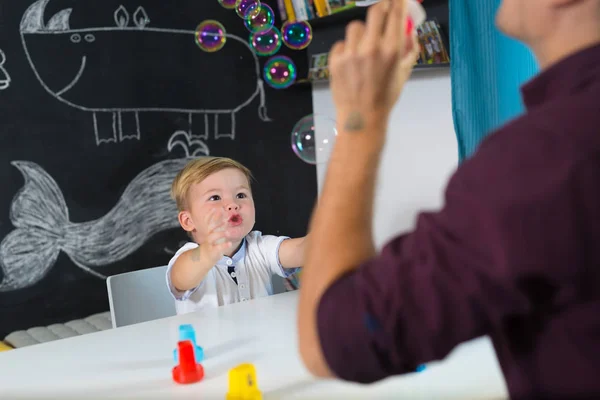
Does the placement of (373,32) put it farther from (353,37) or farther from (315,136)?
(315,136)

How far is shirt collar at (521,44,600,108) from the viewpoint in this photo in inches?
19.7

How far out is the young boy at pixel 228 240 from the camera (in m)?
1.83

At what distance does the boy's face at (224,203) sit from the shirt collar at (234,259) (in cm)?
5

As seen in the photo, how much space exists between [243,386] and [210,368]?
0.66ft

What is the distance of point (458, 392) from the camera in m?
1.01

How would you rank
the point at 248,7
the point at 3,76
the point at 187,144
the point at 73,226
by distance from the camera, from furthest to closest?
the point at 187,144
the point at 73,226
the point at 3,76
the point at 248,7

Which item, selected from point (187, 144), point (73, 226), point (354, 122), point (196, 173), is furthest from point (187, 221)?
point (354, 122)

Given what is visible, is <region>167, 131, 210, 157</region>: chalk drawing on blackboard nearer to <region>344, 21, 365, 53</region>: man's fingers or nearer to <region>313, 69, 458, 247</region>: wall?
<region>313, 69, 458, 247</region>: wall

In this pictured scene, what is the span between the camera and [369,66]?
1.94 feet

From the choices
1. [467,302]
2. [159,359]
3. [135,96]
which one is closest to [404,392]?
[159,359]

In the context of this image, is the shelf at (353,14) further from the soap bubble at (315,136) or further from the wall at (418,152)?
the soap bubble at (315,136)

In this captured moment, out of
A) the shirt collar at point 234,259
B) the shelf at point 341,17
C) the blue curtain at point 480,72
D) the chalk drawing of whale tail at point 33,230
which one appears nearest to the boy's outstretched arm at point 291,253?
the shirt collar at point 234,259

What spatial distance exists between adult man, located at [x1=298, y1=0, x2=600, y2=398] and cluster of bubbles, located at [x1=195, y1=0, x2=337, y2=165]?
1.28 m

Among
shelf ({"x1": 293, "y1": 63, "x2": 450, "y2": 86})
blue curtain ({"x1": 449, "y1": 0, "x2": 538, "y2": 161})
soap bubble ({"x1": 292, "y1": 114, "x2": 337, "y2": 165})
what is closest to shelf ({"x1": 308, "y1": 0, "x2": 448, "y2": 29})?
shelf ({"x1": 293, "y1": 63, "x2": 450, "y2": 86})
